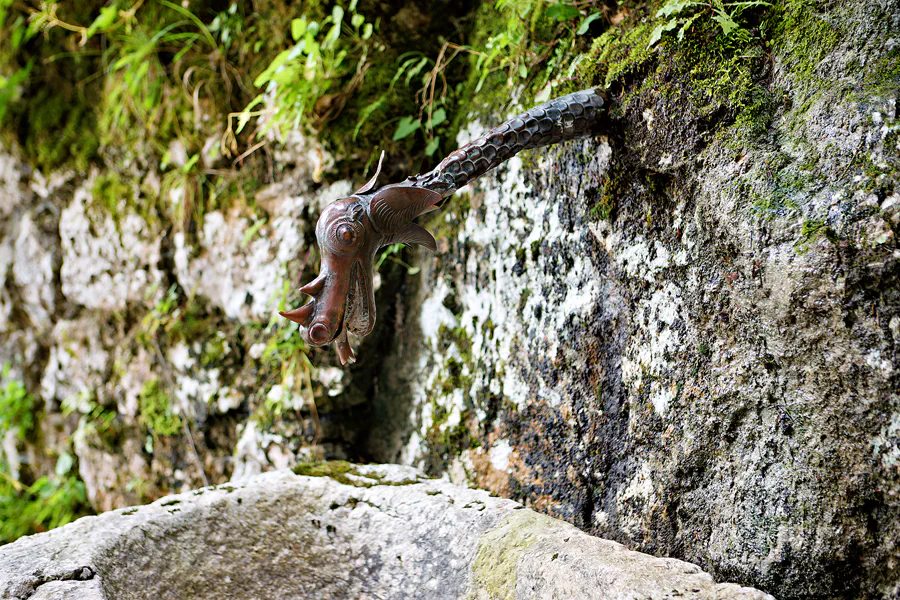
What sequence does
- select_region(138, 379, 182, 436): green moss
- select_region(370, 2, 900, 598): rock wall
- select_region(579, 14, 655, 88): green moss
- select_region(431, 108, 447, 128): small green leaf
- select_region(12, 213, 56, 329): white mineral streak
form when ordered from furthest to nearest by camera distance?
select_region(12, 213, 56, 329): white mineral streak → select_region(138, 379, 182, 436): green moss → select_region(431, 108, 447, 128): small green leaf → select_region(579, 14, 655, 88): green moss → select_region(370, 2, 900, 598): rock wall

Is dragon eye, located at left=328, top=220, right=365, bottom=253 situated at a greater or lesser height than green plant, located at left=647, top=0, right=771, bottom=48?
lesser

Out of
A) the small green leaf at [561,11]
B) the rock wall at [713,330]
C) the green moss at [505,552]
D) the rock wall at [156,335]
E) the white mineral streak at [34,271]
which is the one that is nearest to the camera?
the rock wall at [713,330]

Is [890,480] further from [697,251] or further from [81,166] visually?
[81,166]

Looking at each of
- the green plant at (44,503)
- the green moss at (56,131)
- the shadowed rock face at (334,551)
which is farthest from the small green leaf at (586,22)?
the green plant at (44,503)

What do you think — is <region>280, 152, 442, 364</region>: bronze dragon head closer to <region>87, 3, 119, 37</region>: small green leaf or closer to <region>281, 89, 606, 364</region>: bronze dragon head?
<region>281, 89, 606, 364</region>: bronze dragon head

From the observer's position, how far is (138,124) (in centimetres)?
205

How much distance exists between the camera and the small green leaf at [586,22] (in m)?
1.11

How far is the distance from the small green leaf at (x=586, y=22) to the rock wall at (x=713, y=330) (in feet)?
0.59

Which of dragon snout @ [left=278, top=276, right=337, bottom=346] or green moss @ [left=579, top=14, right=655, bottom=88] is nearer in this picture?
dragon snout @ [left=278, top=276, right=337, bottom=346]

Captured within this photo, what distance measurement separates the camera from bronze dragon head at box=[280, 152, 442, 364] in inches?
34.1

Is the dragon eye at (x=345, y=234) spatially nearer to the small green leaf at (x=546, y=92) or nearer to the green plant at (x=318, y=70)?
Result: the small green leaf at (x=546, y=92)

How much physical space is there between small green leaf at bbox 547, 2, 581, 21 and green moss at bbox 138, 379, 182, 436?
1.43 m

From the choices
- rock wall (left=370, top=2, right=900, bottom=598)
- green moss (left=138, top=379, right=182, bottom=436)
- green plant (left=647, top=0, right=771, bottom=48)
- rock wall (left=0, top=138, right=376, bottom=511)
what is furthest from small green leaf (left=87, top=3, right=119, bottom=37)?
green plant (left=647, top=0, right=771, bottom=48)

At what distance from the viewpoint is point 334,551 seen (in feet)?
3.46
